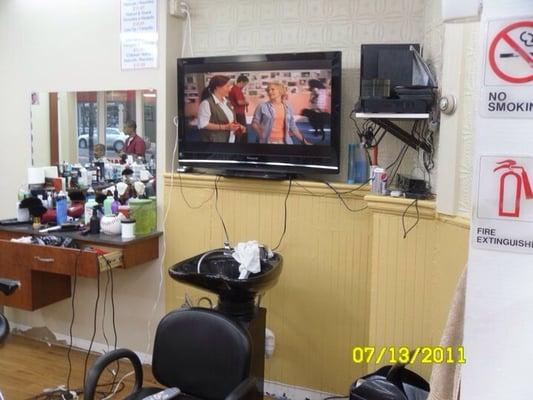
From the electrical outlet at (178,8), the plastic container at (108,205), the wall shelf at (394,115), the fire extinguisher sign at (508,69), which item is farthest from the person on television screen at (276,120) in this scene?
the fire extinguisher sign at (508,69)

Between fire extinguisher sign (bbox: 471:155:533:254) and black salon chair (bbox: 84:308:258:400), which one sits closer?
fire extinguisher sign (bbox: 471:155:533:254)

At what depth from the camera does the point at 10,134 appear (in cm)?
381

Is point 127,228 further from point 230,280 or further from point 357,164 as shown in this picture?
point 357,164

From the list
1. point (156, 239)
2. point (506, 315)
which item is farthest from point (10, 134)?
point (506, 315)

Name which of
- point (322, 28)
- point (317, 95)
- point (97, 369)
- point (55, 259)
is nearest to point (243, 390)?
point (97, 369)

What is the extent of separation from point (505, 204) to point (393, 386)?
3.84ft

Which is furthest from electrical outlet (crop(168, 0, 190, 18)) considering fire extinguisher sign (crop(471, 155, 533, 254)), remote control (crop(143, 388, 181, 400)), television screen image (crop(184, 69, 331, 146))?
fire extinguisher sign (crop(471, 155, 533, 254))

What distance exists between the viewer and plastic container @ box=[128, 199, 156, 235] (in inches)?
123

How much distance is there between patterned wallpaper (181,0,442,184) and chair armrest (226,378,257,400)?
4.65 ft

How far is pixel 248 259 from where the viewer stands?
2.43m

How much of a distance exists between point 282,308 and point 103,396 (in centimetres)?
121

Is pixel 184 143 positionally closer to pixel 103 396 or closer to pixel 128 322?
pixel 128 322

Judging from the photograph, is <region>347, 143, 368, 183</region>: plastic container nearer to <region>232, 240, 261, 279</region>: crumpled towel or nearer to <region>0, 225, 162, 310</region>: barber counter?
<region>232, 240, 261, 279</region>: crumpled towel

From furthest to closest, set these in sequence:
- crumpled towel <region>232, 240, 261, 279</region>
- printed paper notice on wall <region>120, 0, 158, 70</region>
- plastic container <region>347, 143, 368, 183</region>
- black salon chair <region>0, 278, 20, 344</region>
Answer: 1. printed paper notice on wall <region>120, 0, 158, 70</region>
2. plastic container <region>347, 143, 368, 183</region>
3. crumpled towel <region>232, 240, 261, 279</region>
4. black salon chair <region>0, 278, 20, 344</region>
